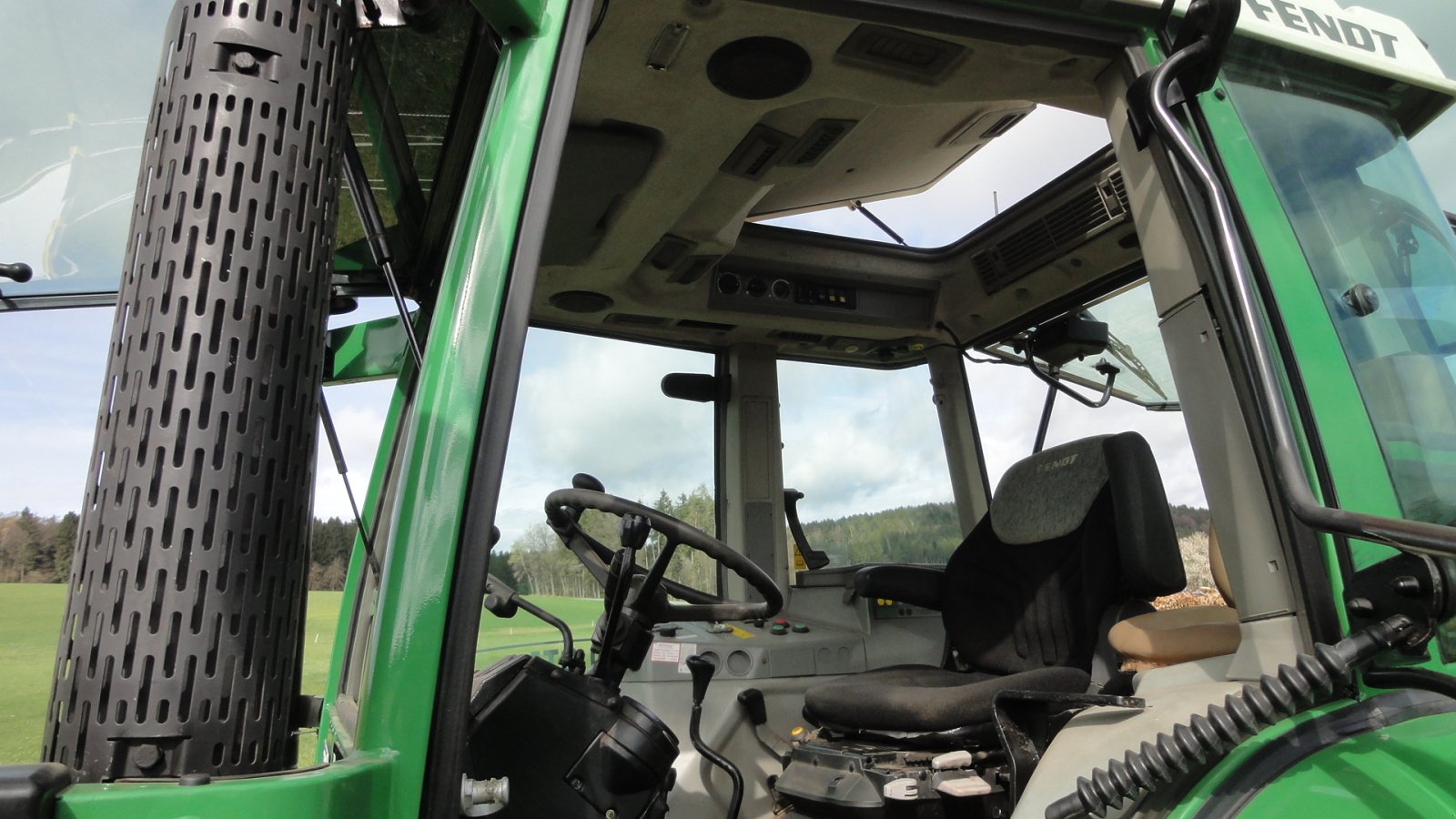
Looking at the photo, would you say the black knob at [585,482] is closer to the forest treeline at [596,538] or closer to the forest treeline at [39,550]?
the forest treeline at [596,538]

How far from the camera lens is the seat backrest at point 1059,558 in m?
1.86

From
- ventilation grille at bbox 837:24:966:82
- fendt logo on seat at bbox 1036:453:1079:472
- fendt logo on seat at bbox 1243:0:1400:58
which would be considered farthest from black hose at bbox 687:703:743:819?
fendt logo on seat at bbox 1243:0:1400:58

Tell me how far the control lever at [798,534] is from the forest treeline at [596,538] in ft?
0.08

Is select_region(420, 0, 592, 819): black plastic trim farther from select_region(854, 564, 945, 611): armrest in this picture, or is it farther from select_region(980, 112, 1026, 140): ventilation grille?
select_region(854, 564, 945, 611): armrest

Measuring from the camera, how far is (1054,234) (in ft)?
8.62

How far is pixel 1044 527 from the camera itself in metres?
2.48

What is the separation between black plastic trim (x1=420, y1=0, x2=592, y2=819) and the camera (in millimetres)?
756

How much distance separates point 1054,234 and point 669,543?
1.73m

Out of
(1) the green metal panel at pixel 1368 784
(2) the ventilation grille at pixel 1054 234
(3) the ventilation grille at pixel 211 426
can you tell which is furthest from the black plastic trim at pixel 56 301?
(2) the ventilation grille at pixel 1054 234

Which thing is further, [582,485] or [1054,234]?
[1054,234]

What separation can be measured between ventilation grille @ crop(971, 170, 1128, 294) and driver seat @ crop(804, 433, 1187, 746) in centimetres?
60

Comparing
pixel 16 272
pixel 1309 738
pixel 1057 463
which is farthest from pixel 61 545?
pixel 1057 463

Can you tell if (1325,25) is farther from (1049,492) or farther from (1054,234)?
(1049,492)

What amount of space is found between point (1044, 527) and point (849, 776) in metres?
0.92
